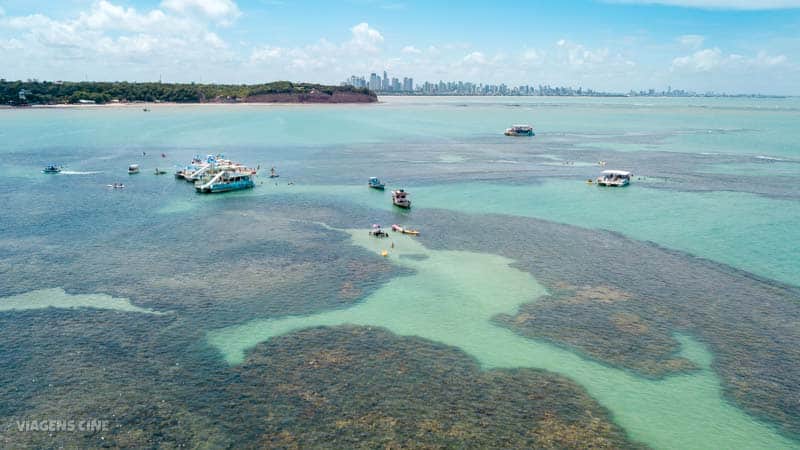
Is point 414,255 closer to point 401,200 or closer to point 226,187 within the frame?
point 401,200

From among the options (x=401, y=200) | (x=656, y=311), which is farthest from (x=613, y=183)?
(x=656, y=311)

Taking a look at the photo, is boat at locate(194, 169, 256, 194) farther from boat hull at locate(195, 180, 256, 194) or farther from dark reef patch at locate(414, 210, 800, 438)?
dark reef patch at locate(414, 210, 800, 438)

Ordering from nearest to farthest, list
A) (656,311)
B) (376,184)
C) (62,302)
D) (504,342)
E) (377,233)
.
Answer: (504,342) → (656,311) → (62,302) → (377,233) → (376,184)

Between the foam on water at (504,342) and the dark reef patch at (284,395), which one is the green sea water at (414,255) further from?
the dark reef patch at (284,395)

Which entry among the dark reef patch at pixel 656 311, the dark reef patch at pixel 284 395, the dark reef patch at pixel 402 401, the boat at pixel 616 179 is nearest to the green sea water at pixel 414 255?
the dark reef patch at pixel 656 311

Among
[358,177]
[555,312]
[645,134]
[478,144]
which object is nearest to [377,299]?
[555,312]

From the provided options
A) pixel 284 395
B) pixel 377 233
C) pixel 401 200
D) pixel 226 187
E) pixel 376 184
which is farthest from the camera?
pixel 376 184

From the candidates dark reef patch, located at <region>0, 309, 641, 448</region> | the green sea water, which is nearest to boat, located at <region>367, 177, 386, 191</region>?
the green sea water
